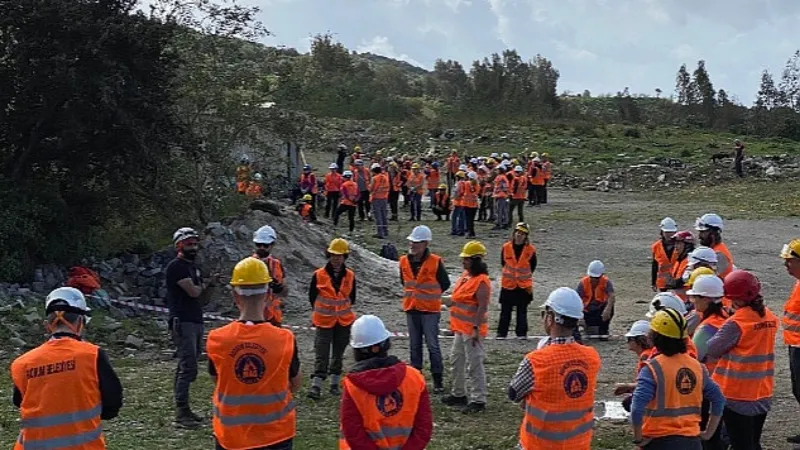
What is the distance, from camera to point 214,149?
661 inches

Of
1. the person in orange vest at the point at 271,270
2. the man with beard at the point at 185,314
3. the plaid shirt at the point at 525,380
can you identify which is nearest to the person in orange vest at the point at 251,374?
the plaid shirt at the point at 525,380

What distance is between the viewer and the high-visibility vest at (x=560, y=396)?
16.4 ft

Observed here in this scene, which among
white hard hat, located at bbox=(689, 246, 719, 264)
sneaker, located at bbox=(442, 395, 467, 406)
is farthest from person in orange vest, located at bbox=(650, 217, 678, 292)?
sneaker, located at bbox=(442, 395, 467, 406)

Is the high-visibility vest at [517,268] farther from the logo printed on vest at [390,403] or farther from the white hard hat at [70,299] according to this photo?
the white hard hat at [70,299]

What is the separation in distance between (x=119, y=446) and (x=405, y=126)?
131ft

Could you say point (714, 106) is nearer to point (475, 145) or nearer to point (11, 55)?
point (475, 145)

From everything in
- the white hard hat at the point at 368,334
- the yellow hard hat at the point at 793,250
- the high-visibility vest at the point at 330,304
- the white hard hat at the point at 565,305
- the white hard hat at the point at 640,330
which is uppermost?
the yellow hard hat at the point at 793,250

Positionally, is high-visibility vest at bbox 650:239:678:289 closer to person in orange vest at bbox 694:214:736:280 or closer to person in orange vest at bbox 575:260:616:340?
person in orange vest at bbox 575:260:616:340

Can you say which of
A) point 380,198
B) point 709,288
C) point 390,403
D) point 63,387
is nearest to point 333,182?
point 380,198

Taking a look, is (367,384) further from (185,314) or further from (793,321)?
(793,321)

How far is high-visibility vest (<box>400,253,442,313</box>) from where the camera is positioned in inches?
373

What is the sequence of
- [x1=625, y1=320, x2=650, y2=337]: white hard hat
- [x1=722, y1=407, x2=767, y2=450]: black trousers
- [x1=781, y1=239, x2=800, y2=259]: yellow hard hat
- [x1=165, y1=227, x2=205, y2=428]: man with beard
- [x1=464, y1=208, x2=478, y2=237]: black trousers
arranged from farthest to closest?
[x1=464, y1=208, x2=478, y2=237]: black trousers
[x1=165, y1=227, x2=205, y2=428]: man with beard
[x1=781, y1=239, x2=800, y2=259]: yellow hard hat
[x1=722, y1=407, x2=767, y2=450]: black trousers
[x1=625, y1=320, x2=650, y2=337]: white hard hat

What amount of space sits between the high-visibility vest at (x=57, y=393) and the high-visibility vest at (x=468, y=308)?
15.3 ft

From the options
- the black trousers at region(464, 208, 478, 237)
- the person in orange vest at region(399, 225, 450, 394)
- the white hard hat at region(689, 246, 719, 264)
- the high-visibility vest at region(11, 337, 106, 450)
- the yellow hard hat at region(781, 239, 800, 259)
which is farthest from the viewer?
the black trousers at region(464, 208, 478, 237)
